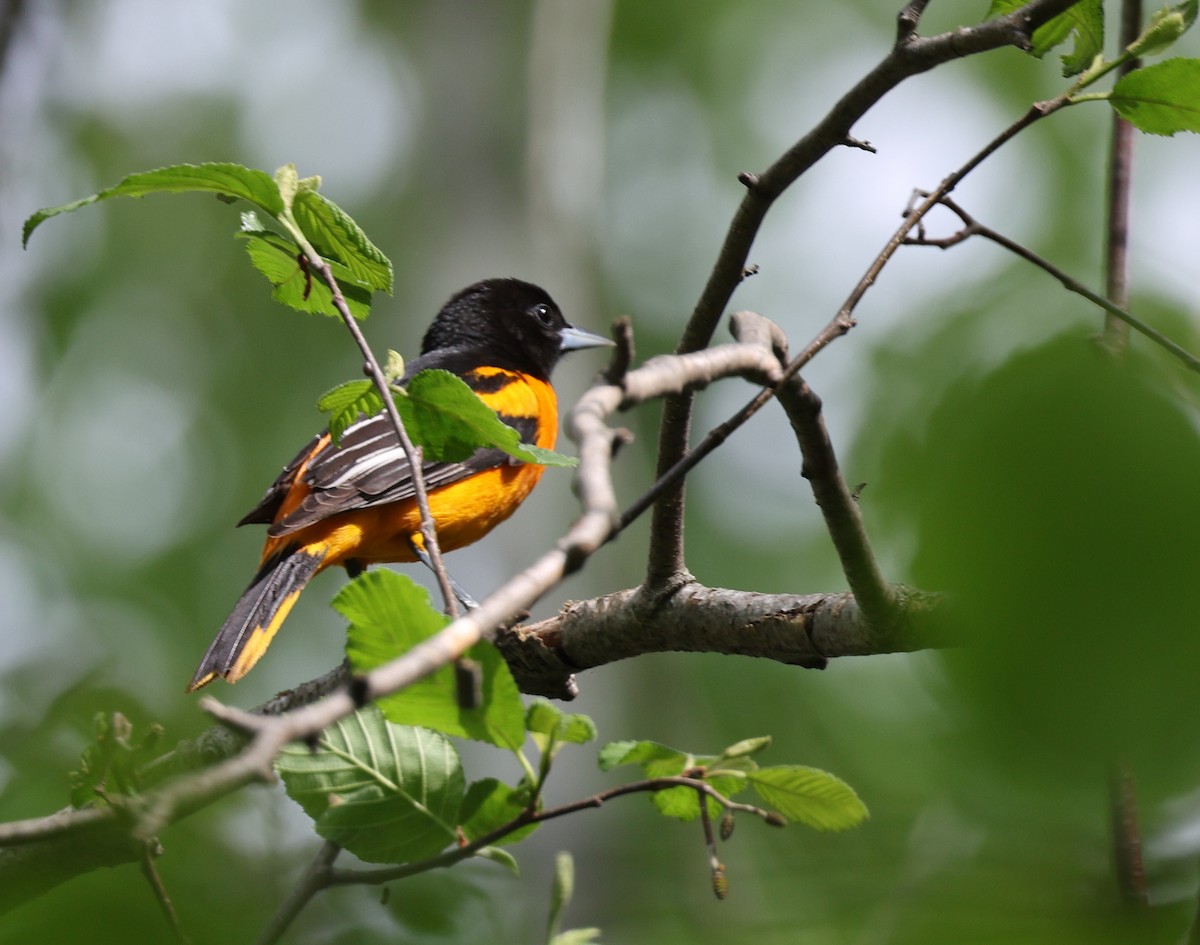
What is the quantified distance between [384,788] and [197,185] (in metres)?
0.91

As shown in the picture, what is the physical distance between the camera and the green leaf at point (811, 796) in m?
1.57

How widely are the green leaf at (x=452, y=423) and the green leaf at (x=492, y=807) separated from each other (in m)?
0.46

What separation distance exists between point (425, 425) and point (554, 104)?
10.2m

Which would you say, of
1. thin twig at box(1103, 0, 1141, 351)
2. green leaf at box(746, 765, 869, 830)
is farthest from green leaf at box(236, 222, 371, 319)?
thin twig at box(1103, 0, 1141, 351)

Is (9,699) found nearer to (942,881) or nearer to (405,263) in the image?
(942,881)

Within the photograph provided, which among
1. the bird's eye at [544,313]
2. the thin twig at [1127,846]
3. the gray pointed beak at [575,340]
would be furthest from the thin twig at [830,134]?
the bird's eye at [544,313]

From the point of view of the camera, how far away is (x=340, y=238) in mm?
1906

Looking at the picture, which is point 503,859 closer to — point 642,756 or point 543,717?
point 642,756

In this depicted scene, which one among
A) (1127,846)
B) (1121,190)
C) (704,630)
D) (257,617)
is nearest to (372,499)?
(257,617)

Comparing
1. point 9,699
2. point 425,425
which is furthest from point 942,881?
point 9,699

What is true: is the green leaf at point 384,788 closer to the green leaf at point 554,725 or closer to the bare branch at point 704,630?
the green leaf at point 554,725

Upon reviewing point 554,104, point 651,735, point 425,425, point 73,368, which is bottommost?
point 651,735

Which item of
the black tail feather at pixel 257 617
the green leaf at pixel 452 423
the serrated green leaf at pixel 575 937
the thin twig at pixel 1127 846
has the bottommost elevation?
the black tail feather at pixel 257 617

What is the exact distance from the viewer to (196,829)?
51.5 inches
